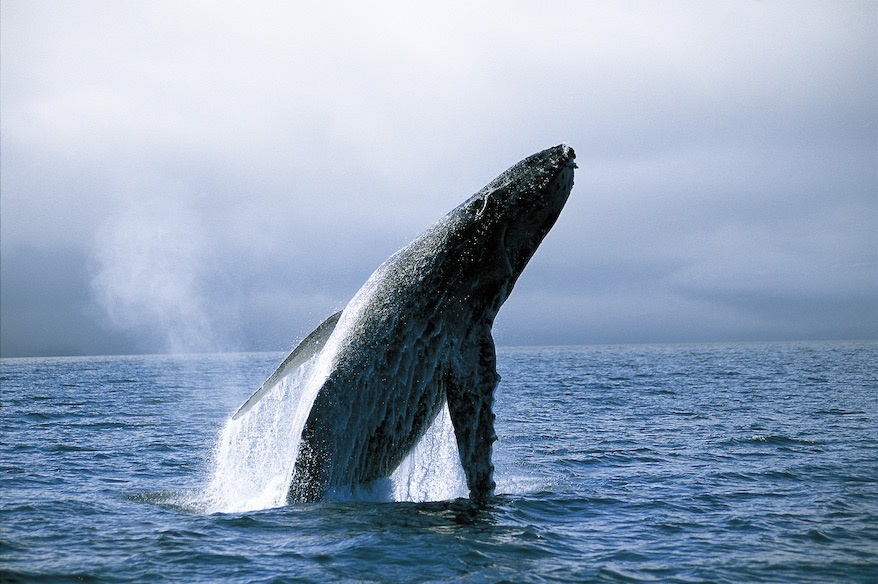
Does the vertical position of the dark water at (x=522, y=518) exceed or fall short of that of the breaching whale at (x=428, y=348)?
it falls short

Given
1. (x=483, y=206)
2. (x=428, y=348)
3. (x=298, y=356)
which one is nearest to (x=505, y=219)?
(x=483, y=206)

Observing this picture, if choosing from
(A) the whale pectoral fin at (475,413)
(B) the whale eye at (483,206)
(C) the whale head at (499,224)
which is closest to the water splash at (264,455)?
(A) the whale pectoral fin at (475,413)

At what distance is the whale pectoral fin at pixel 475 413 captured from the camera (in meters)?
9.34

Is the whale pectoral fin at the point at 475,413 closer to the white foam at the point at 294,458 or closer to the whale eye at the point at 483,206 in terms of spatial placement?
the white foam at the point at 294,458

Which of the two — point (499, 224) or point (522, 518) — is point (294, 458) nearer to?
point (522, 518)

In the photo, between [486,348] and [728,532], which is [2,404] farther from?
[728,532]

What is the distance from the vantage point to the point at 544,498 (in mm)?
10680

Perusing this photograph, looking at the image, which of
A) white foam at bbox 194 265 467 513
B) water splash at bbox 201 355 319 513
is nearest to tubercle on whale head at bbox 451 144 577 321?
white foam at bbox 194 265 467 513

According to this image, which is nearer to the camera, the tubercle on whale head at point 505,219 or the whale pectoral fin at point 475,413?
the whale pectoral fin at point 475,413

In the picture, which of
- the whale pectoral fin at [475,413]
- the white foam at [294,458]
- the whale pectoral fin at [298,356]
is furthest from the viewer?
the white foam at [294,458]

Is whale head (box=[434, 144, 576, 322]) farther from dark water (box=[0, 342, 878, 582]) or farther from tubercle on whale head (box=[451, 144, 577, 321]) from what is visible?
dark water (box=[0, 342, 878, 582])

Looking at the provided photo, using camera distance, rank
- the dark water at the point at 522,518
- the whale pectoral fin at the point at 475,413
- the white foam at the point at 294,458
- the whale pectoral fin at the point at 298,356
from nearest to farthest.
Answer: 1. the dark water at the point at 522,518
2. the whale pectoral fin at the point at 475,413
3. the whale pectoral fin at the point at 298,356
4. the white foam at the point at 294,458

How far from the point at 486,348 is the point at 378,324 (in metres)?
1.44

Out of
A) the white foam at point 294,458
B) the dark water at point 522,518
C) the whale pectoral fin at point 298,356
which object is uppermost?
the whale pectoral fin at point 298,356
